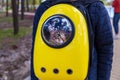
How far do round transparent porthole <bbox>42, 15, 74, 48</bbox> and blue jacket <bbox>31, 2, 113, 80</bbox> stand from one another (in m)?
0.22

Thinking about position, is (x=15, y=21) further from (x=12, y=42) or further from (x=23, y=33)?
(x=12, y=42)

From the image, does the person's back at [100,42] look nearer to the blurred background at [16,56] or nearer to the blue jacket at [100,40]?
the blue jacket at [100,40]

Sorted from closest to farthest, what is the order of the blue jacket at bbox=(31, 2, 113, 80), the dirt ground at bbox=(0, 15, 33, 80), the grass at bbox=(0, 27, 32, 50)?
1. the blue jacket at bbox=(31, 2, 113, 80)
2. the dirt ground at bbox=(0, 15, 33, 80)
3. the grass at bbox=(0, 27, 32, 50)

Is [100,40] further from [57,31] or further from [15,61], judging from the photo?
[15,61]

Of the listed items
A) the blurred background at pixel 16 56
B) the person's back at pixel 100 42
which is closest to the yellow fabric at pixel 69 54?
the person's back at pixel 100 42

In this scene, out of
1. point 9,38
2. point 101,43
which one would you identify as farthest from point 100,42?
point 9,38

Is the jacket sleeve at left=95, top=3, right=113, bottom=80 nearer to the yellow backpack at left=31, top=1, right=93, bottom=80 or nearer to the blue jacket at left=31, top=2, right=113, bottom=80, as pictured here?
the blue jacket at left=31, top=2, right=113, bottom=80

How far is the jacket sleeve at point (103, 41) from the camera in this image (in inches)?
84.0

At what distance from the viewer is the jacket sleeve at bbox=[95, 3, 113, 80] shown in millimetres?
2135

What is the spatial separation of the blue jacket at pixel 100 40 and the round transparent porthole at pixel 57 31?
22 cm

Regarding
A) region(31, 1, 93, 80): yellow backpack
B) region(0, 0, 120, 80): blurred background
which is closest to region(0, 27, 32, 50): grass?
region(0, 0, 120, 80): blurred background

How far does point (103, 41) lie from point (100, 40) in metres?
0.02

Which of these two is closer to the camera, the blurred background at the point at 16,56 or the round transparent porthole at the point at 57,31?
the round transparent porthole at the point at 57,31

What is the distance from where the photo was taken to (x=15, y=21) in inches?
482
